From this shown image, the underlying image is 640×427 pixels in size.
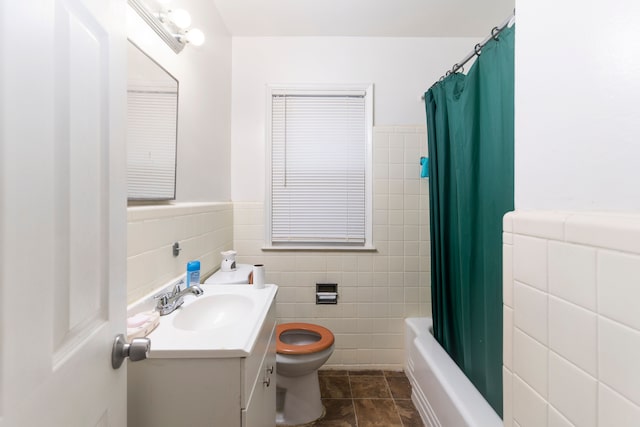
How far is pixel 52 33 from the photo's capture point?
41 centimetres

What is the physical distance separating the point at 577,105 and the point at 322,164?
5.21ft

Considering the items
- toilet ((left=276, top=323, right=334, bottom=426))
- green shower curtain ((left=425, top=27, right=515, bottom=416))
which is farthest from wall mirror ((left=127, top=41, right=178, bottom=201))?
green shower curtain ((left=425, top=27, right=515, bottom=416))

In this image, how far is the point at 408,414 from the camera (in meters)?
1.62

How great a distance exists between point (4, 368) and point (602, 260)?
874mm

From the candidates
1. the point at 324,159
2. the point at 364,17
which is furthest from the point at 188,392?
the point at 364,17

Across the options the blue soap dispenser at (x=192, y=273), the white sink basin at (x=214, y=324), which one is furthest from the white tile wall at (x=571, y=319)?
the blue soap dispenser at (x=192, y=273)

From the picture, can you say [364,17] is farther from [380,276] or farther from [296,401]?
[296,401]

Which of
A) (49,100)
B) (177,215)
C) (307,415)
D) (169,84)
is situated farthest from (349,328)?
(49,100)

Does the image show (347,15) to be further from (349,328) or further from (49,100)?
(349,328)

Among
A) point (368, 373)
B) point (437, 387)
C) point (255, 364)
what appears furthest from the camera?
point (368, 373)

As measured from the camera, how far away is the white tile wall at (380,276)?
2.04 m

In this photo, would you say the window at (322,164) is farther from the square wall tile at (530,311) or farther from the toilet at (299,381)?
the square wall tile at (530,311)

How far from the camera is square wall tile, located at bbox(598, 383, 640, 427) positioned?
1.44 feet

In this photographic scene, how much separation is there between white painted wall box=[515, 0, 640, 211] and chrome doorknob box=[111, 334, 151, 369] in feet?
3.10
